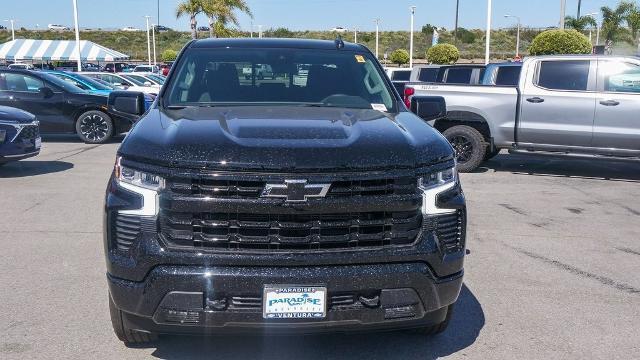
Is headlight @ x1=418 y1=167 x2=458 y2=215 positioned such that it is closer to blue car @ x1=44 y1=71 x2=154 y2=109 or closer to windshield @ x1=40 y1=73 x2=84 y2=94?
windshield @ x1=40 y1=73 x2=84 y2=94

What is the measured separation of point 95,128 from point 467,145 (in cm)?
837

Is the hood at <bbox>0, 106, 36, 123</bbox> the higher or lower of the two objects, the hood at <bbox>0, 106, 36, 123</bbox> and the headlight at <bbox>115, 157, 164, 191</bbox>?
the lower

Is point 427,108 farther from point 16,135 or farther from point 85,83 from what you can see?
point 85,83

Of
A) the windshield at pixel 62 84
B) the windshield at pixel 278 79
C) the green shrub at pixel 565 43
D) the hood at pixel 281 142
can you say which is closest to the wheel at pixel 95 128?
the windshield at pixel 62 84

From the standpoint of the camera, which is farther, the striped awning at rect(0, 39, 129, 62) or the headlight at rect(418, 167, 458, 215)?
the striped awning at rect(0, 39, 129, 62)

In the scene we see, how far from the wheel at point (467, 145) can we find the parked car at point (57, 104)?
7.89m

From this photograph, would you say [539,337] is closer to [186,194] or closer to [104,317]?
[186,194]

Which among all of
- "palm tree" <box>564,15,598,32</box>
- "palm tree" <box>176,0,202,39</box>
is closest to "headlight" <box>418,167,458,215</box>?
"palm tree" <box>176,0,202,39</box>

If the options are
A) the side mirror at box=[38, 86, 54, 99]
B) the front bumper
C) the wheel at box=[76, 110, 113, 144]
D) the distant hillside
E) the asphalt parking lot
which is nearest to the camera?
the front bumper

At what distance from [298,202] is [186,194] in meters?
0.54

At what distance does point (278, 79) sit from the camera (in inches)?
190

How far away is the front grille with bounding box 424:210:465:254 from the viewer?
3.46 metres

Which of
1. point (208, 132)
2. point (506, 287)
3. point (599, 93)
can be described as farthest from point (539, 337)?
point (599, 93)

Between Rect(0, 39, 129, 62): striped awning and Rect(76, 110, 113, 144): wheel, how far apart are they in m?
41.1
